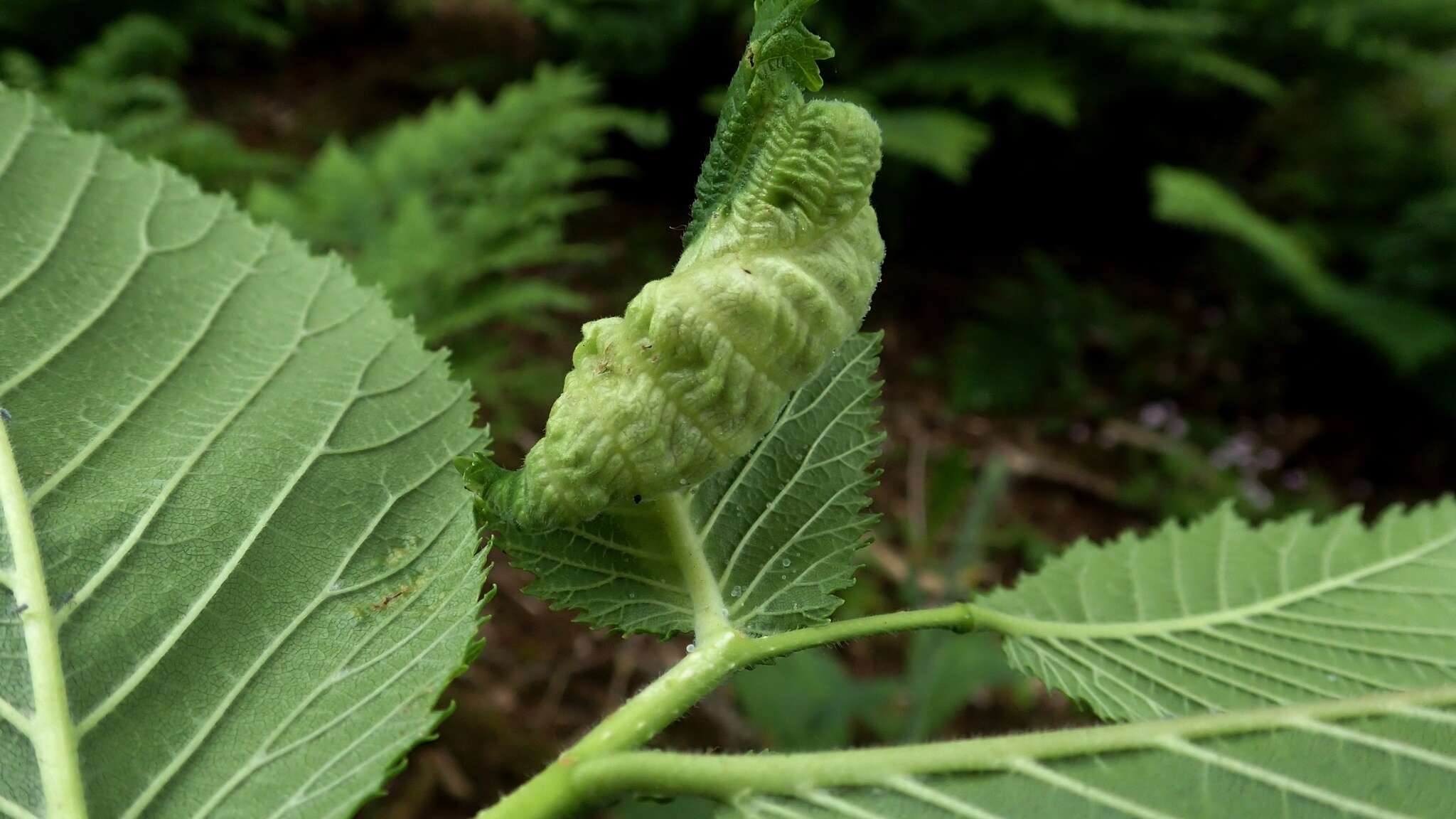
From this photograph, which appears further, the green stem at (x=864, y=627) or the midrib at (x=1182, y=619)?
the midrib at (x=1182, y=619)

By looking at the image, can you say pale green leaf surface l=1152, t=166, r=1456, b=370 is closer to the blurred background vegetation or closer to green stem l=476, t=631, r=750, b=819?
the blurred background vegetation

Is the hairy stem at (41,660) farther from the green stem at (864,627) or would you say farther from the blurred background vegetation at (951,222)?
the blurred background vegetation at (951,222)

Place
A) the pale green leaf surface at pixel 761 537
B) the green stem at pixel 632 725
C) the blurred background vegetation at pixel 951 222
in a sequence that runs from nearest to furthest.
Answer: the green stem at pixel 632 725 < the pale green leaf surface at pixel 761 537 < the blurred background vegetation at pixel 951 222

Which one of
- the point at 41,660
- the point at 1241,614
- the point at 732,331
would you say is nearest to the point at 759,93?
the point at 732,331

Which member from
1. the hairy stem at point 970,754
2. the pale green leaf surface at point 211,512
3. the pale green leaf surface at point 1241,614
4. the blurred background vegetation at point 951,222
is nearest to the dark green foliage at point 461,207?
the blurred background vegetation at point 951,222

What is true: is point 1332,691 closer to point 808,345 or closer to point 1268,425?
point 808,345
